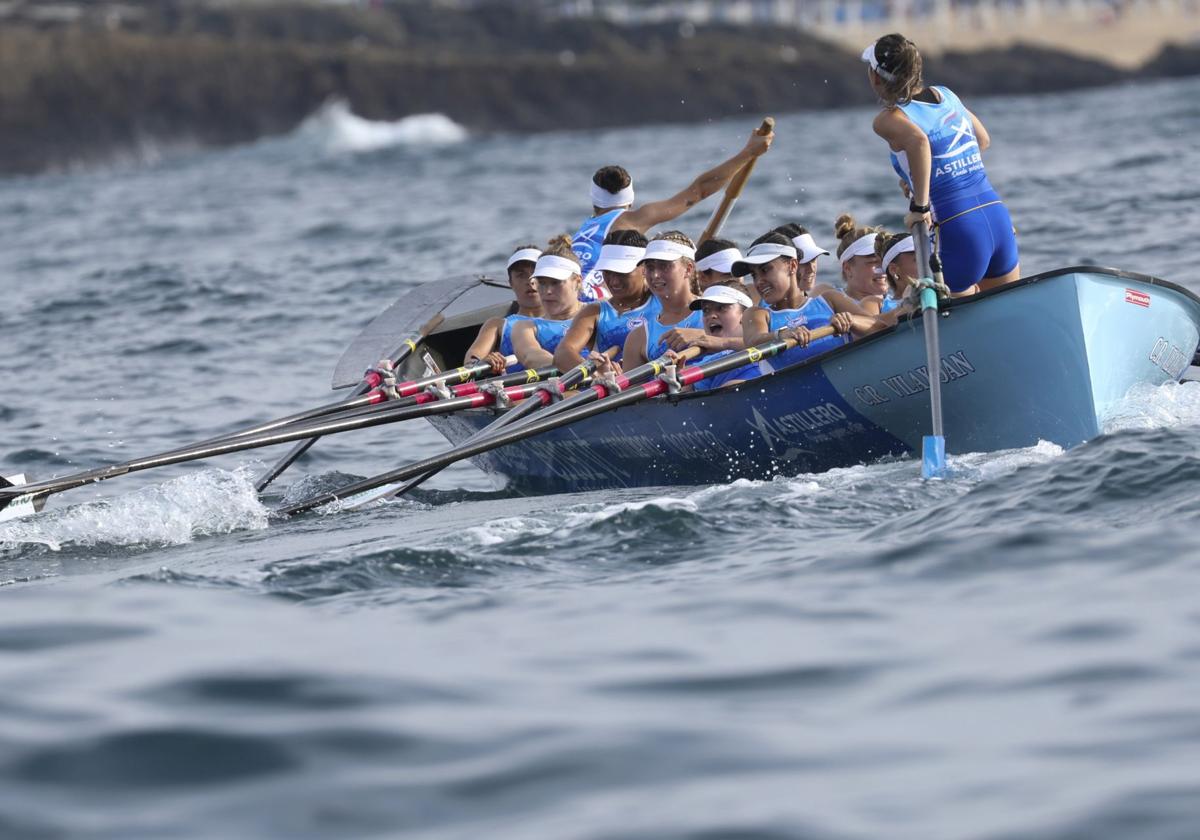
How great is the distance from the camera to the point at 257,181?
38.4m

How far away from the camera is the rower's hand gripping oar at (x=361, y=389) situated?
1049 centimetres

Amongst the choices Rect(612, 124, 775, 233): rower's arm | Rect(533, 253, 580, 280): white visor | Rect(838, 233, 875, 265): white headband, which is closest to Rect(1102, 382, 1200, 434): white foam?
Rect(838, 233, 875, 265): white headband

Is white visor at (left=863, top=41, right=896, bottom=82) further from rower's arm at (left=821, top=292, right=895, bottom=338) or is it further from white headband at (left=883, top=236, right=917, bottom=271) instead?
rower's arm at (left=821, top=292, right=895, bottom=338)

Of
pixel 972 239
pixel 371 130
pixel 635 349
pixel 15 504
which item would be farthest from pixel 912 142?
pixel 371 130

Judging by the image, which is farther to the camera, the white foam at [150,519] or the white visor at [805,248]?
the white visor at [805,248]

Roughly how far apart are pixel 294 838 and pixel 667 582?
2.46 m

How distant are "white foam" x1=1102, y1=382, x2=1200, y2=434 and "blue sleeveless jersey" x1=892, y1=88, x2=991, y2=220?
1165mm

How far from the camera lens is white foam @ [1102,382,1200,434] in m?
7.50

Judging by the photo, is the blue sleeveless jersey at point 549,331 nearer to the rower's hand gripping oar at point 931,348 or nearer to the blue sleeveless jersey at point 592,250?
the blue sleeveless jersey at point 592,250

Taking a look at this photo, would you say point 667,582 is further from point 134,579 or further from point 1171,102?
point 1171,102

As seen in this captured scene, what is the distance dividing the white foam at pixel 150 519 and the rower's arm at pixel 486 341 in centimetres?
178

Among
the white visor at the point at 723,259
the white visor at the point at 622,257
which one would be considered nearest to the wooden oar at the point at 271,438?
the white visor at the point at 622,257

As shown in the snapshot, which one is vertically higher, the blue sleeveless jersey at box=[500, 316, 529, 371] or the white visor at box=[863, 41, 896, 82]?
the white visor at box=[863, 41, 896, 82]

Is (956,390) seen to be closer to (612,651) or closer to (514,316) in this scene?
(612,651)
